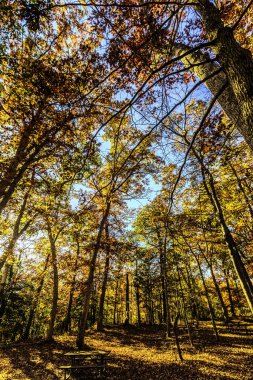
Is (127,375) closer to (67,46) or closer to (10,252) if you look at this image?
(10,252)

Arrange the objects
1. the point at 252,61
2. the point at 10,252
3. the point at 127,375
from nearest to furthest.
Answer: the point at 252,61 → the point at 127,375 → the point at 10,252

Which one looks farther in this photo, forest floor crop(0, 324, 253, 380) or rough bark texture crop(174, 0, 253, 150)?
forest floor crop(0, 324, 253, 380)

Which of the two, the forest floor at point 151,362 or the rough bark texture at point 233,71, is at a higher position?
the rough bark texture at point 233,71

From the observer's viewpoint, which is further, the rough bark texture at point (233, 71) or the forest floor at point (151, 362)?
the forest floor at point (151, 362)

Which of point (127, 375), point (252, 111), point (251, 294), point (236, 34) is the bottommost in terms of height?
point (127, 375)

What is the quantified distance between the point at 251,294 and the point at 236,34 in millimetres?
6284

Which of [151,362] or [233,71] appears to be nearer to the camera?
[233,71]

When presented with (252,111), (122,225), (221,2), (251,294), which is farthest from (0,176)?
(122,225)

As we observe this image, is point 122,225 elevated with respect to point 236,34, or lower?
elevated

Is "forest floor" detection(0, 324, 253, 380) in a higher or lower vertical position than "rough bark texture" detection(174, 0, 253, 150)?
lower

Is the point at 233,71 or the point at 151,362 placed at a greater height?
the point at 233,71

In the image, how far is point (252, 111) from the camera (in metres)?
1.92

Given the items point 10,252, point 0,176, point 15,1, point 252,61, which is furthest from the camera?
point 10,252

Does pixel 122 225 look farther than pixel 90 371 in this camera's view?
Yes
